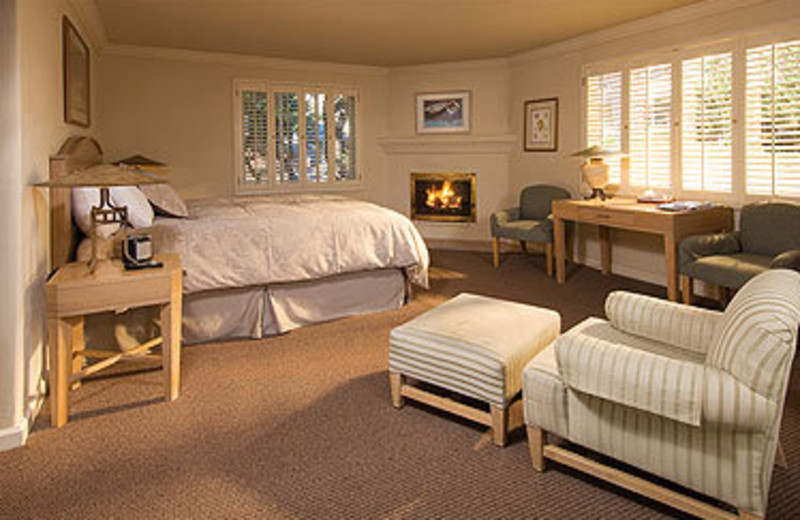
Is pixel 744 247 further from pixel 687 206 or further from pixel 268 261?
pixel 268 261

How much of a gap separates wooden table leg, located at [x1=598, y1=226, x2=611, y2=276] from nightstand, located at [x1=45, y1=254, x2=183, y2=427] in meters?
4.19

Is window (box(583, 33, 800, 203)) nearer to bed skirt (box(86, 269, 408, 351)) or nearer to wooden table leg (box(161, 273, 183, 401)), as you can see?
bed skirt (box(86, 269, 408, 351))

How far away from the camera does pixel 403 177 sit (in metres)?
8.12

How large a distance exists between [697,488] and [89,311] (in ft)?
8.49

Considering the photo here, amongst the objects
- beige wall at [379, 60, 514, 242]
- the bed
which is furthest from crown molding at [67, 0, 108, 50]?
beige wall at [379, 60, 514, 242]

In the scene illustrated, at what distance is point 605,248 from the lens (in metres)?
5.89

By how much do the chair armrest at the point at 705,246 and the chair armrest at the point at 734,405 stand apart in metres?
2.72

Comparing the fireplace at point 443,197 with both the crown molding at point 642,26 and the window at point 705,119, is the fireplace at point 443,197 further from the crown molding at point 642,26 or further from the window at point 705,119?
the window at point 705,119

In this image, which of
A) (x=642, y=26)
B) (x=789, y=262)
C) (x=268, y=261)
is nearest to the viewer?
(x=789, y=262)

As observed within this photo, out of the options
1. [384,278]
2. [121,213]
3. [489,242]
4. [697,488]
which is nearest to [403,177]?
[489,242]

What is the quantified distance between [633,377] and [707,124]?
3792 mm

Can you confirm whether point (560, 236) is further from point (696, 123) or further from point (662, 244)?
point (696, 123)

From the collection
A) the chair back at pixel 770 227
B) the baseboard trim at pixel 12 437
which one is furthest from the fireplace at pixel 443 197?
the baseboard trim at pixel 12 437

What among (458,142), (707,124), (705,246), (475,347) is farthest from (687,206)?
(458,142)
